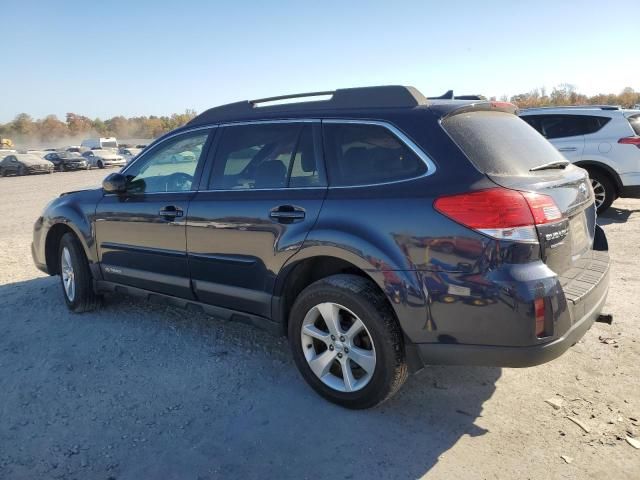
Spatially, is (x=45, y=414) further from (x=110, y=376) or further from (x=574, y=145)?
(x=574, y=145)

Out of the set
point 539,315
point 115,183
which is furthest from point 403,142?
point 115,183

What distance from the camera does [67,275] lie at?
5.01 metres

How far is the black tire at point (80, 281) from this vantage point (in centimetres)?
477

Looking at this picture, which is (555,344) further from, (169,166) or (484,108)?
(169,166)

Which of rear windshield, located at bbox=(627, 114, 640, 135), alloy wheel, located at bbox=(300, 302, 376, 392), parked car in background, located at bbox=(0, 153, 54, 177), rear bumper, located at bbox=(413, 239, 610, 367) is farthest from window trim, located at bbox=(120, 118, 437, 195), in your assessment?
parked car in background, located at bbox=(0, 153, 54, 177)

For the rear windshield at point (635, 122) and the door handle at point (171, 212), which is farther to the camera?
the rear windshield at point (635, 122)

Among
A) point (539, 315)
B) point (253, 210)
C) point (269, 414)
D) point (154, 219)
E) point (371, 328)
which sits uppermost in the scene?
point (253, 210)

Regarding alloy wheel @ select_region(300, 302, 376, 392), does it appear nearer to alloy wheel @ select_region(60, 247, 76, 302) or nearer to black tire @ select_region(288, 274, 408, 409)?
black tire @ select_region(288, 274, 408, 409)

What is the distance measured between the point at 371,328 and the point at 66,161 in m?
39.1

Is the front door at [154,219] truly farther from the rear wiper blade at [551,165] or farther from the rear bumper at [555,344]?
the rear wiper blade at [551,165]

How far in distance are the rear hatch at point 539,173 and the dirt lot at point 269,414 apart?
800 millimetres

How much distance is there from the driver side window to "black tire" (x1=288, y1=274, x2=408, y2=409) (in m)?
1.52

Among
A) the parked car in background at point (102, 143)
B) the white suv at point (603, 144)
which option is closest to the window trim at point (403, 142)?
the white suv at point (603, 144)

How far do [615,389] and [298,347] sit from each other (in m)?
1.97
